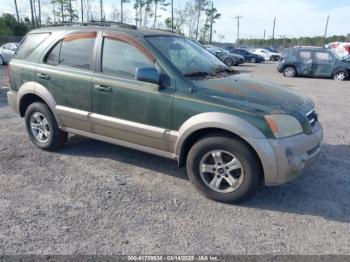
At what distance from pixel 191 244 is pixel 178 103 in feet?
5.00

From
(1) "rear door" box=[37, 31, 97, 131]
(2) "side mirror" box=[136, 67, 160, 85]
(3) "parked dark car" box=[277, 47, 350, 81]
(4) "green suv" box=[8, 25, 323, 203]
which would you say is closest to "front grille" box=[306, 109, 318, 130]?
(4) "green suv" box=[8, 25, 323, 203]

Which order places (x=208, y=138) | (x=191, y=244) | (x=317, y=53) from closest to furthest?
(x=191, y=244) < (x=208, y=138) < (x=317, y=53)

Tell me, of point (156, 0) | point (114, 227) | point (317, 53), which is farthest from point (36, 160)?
point (156, 0)

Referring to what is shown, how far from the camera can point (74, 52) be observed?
4.53 metres

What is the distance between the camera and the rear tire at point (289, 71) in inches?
694

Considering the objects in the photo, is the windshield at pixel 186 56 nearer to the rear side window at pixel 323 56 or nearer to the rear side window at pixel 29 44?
the rear side window at pixel 29 44

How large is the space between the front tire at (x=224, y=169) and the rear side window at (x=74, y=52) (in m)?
1.94

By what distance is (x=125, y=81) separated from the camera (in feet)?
13.2

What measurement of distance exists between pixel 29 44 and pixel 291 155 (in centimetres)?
412

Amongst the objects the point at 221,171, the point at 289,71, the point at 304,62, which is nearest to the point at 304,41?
the point at 289,71

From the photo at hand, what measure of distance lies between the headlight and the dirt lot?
87 centimetres

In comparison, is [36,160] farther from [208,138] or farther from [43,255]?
[208,138]

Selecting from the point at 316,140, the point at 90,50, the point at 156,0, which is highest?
the point at 156,0

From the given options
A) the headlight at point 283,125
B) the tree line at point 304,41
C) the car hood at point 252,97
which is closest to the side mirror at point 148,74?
the car hood at point 252,97
